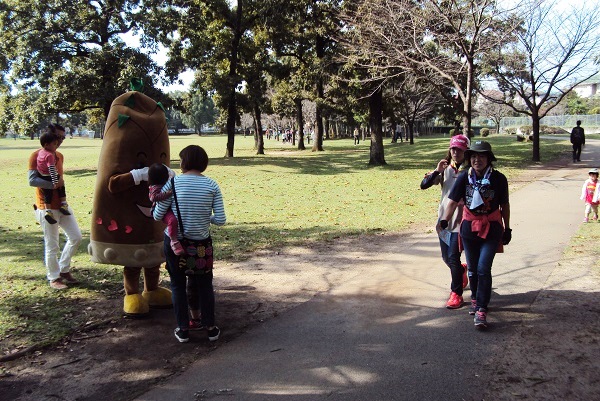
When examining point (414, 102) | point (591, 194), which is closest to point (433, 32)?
point (591, 194)

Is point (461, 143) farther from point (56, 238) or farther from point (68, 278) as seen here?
point (68, 278)

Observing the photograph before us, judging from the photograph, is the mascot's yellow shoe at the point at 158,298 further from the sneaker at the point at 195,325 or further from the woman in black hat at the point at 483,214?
the woman in black hat at the point at 483,214

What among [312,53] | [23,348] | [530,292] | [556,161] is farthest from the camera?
[312,53]

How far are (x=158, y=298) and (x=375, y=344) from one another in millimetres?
2382

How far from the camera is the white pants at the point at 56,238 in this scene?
18.6ft

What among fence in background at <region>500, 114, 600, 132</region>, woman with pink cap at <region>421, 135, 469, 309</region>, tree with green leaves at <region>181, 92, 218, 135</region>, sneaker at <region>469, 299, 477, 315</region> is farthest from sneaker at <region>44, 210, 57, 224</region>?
tree with green leaves at <region>181, 92, 218, 135</region>

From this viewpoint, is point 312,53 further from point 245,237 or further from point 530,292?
point 530,292

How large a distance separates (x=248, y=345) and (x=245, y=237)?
473 cm

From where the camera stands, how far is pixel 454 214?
507cm

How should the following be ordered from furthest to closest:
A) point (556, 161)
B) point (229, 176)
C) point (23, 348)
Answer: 1. point (556, 161)
2. point (229, 176)
3. point (23, 348)

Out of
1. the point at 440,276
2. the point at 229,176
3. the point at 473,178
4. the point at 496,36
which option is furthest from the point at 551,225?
the point at 229,176

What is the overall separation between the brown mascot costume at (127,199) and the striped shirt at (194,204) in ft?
2.10

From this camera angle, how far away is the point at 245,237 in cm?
898

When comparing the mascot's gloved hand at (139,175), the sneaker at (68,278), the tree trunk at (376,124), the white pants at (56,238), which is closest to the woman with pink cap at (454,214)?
the mascot's gloved hand at (139,175)
